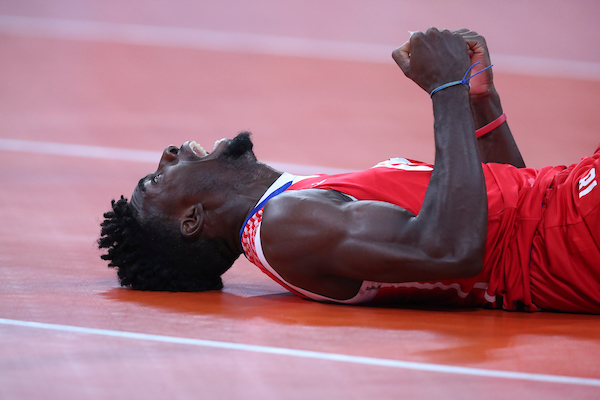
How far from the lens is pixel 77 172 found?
256 inches

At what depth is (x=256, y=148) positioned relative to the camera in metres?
7.39

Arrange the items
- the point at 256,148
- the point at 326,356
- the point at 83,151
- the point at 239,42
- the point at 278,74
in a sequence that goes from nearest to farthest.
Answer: the point at 326,356 → the point at 83,151 → the point at 256,148 → the point at 278,74 → the point at 239,42

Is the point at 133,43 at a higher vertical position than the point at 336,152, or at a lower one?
higher

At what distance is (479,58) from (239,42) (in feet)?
27.9

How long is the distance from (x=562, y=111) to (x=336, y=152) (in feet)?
9.51

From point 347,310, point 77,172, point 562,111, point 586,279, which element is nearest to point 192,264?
point 347,310

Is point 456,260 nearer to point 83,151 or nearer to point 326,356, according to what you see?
point 326,356

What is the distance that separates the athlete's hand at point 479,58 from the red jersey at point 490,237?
1.79ft

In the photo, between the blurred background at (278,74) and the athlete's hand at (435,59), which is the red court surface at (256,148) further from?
the athlete's hand at (435,59)

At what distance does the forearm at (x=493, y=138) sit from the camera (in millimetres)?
3797

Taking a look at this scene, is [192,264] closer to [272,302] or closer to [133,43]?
[272,302]

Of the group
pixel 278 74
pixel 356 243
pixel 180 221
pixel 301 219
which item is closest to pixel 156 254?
pixel 180 221

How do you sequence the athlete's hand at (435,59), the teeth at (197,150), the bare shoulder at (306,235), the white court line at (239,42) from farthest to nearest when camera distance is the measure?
the white court line at (239,42) → the teeth at (197,150) → the athlete's hand at (435,59) → the bare shoulder at (306,235)

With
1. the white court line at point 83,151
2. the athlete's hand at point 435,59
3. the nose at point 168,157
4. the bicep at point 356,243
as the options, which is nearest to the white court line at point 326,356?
the bicep at point 356,243
